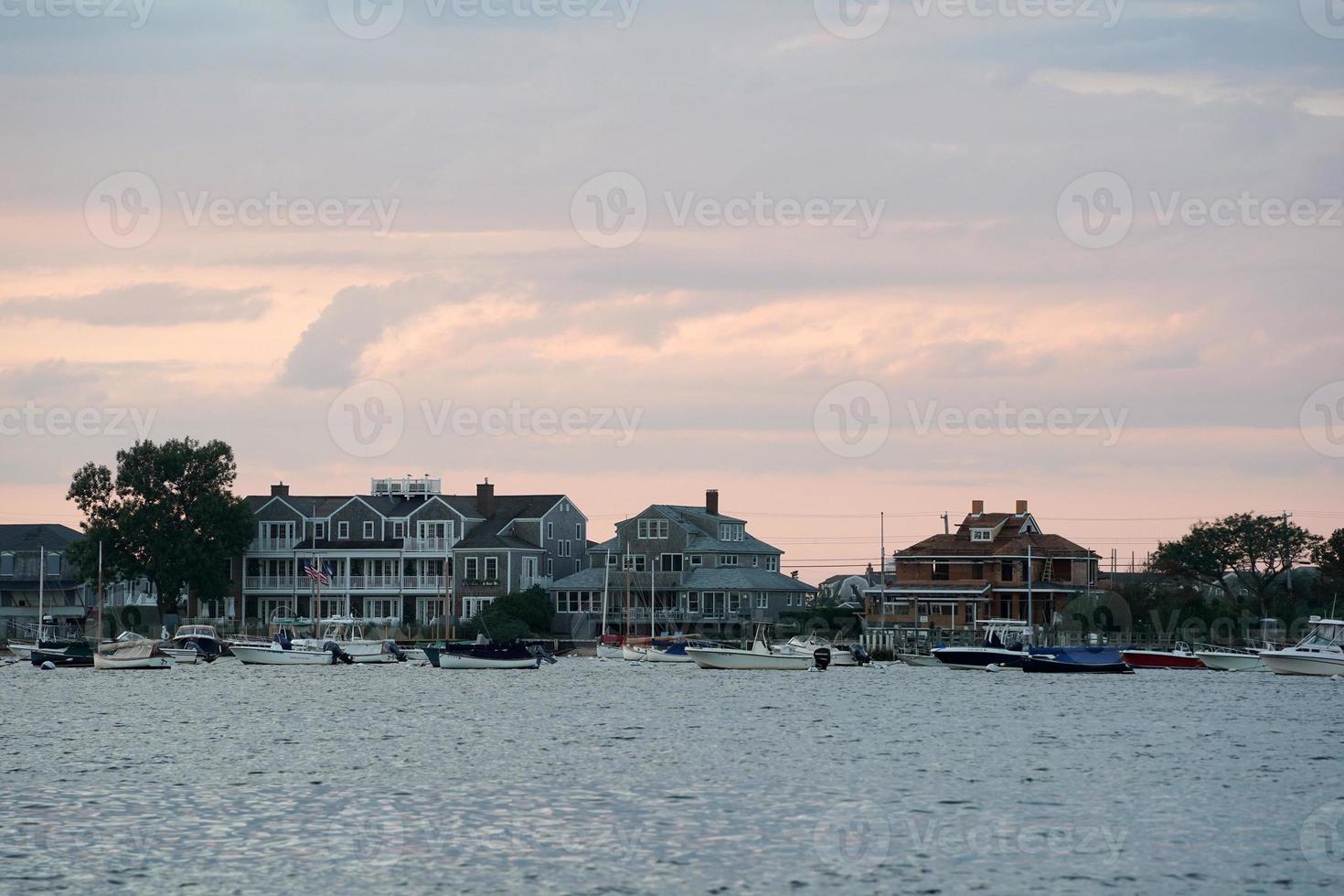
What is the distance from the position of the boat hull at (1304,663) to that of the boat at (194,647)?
66895mm

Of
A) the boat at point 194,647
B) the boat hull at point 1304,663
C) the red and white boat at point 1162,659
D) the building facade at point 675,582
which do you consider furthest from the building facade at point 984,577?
the boat at point 194,647

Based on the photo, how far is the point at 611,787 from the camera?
140 feet

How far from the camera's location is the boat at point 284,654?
114 m

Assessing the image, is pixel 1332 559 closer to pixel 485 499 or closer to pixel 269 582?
pixel 485 499

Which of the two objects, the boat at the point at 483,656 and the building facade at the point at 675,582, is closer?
the boat at the point at 483,656

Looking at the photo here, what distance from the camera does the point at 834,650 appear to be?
408 ft

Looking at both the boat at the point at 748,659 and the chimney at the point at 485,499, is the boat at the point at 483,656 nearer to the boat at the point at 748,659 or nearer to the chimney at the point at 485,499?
the boat at the point at 748,659

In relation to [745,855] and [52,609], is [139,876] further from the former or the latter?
[52,609]

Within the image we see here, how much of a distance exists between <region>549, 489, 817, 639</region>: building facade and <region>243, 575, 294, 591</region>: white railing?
70.7 ft

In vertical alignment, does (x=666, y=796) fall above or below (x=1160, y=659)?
below

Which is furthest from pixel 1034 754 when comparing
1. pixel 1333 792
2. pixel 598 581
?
pixel 598 581

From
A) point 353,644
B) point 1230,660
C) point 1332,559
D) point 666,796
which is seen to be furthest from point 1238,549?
point 666,796

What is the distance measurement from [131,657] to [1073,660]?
56.6m

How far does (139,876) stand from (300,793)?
1146cm
